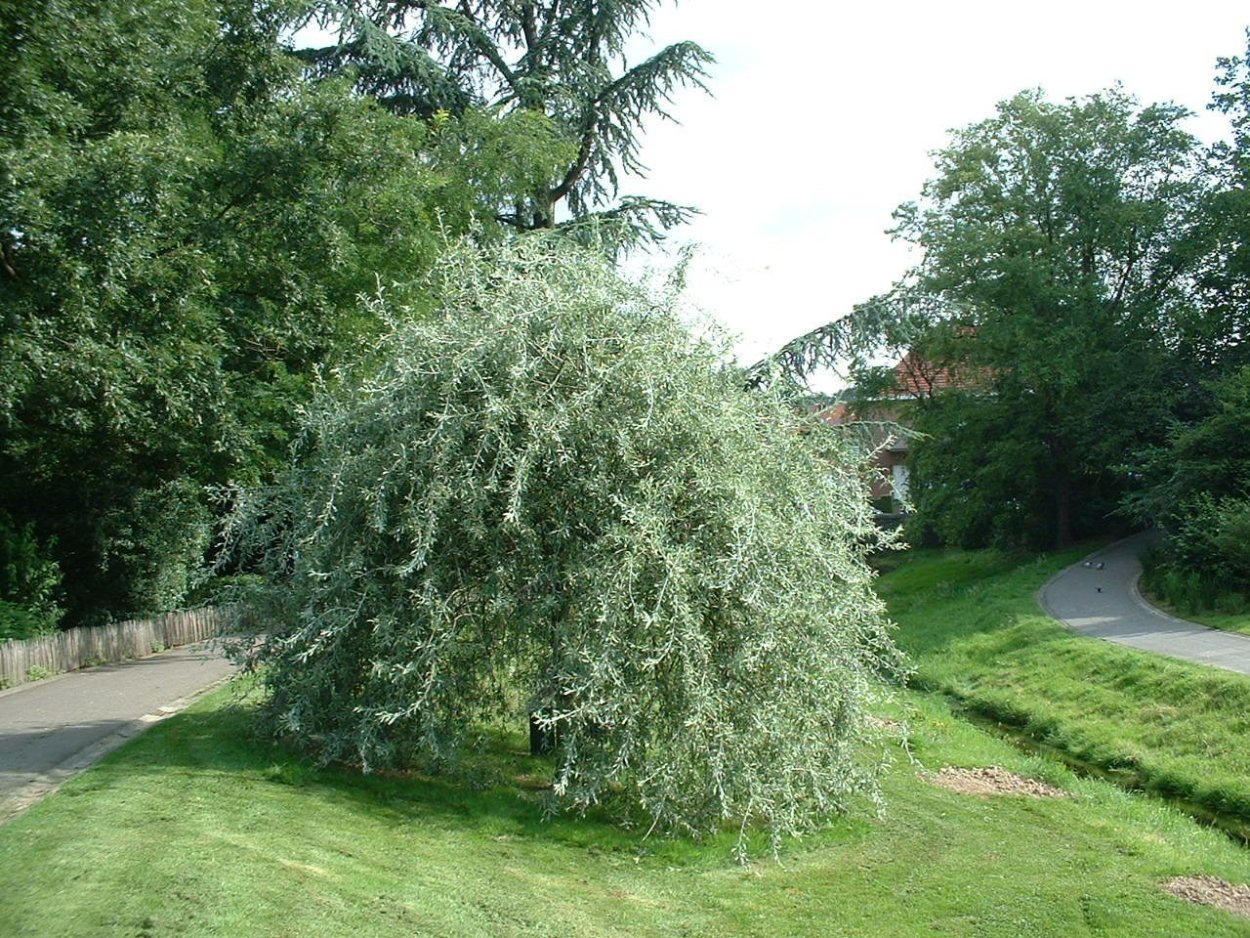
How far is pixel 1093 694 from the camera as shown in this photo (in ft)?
51.7

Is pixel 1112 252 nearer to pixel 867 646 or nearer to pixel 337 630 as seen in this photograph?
pixel 867 646

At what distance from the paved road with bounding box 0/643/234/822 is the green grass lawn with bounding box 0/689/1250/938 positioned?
0.46m

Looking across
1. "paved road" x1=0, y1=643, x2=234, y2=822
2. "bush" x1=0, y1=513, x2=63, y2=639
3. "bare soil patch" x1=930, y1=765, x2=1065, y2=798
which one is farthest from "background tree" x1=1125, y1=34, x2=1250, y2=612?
"bush" x1=0, y1=513, x2=63, y2=639

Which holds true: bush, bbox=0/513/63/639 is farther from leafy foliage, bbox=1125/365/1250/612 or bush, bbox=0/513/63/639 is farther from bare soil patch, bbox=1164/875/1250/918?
leafy foliage, bbox=1125/365/1250/612

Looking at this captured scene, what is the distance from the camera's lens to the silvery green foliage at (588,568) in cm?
779

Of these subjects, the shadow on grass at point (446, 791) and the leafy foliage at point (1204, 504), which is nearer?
the shadow on grass at point (446, 791)

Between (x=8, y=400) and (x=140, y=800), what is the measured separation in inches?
239

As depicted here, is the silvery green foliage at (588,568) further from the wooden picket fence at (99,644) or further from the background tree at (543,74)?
the background tree at (543,74)

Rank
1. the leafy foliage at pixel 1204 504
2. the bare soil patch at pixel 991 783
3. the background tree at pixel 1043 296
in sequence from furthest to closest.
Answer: the background tree at pixel 1043 296
the leafy foliage at pixel 1204 504
the bare soil patch at pixel 991 783

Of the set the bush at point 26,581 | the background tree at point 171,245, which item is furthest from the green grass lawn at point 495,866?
the bush at point 26,581

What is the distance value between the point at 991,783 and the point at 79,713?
9.58 m

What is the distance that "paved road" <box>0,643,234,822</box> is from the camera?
860 centimetres

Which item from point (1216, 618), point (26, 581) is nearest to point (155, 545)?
point (26, 581)

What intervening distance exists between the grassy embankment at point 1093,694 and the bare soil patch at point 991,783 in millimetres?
2194
